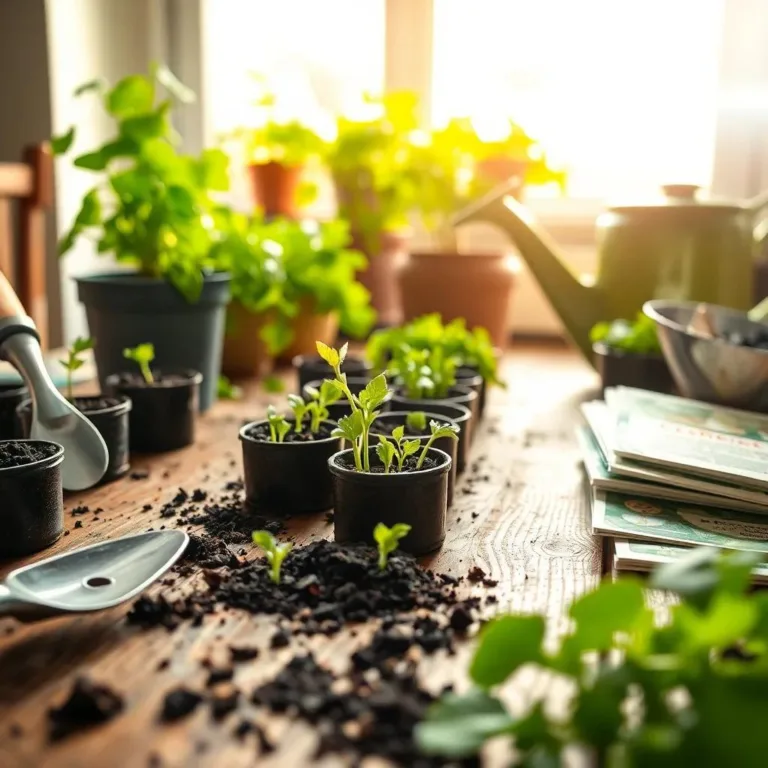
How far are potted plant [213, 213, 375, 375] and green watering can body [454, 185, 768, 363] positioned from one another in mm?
267

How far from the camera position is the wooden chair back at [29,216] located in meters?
1.50

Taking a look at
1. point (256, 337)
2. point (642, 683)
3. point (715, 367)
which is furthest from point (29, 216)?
point (642, 683)

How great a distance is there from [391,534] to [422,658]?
0.32 ft

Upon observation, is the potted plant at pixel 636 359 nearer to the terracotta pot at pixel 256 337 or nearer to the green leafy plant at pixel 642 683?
the terracotta pot at pixel 256 337

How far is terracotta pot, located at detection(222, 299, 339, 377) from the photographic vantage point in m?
1.41

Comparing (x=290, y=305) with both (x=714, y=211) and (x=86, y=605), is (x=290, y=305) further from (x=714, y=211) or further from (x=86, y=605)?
(x=86, y=605)

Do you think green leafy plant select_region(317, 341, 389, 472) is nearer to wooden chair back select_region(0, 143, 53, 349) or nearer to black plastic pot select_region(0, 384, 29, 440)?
black plastic pot select_region(0, 384, 29, 440)

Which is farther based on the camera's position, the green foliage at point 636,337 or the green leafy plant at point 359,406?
the green foliage at point 636,337

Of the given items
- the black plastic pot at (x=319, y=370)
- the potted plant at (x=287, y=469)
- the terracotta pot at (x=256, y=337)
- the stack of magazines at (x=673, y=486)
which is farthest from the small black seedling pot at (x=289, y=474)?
the terracotta pot at (x=256, y=337)

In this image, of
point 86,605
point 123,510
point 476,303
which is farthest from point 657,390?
point 86,605

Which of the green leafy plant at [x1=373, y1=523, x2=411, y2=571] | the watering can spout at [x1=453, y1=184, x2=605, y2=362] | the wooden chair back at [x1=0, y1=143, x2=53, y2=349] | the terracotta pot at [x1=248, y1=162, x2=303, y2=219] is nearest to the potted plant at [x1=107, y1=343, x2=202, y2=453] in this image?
the green leafy plant at [x1=373, y1=523, x2=411, y2=571]

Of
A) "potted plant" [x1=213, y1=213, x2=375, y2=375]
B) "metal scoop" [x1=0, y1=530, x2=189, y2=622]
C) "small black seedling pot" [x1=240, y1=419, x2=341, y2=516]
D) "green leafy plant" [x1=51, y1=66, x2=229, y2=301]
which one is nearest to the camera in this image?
"metal scoop" [x1=0, y1=530, x2=189, y2=622]

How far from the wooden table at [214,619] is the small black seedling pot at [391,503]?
28 mm

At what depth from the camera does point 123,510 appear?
0.75 m
